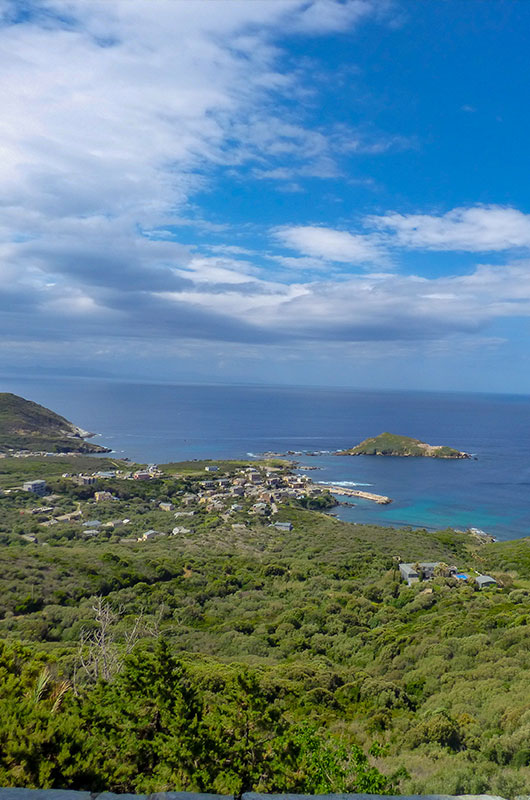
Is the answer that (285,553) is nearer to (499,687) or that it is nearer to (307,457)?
(499,687)

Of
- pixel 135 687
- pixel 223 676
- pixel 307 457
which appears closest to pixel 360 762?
pixel 135 687

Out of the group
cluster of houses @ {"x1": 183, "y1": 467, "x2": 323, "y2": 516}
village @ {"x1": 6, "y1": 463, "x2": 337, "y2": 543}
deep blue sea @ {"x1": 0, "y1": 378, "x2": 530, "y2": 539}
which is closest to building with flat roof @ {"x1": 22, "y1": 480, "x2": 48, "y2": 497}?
village @ {"x1": 6, "y1": 463, "x2": 337, "y2": 543}

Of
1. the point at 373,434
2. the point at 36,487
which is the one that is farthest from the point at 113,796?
the point at 373,434

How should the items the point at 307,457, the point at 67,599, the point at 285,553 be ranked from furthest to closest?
the point at 307,457 < the point at 285,553 < the point at 67,599

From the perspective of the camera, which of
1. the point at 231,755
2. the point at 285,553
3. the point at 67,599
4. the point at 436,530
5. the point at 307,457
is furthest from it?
the point at 307,457

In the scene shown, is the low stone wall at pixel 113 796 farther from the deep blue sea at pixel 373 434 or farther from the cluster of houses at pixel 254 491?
the deep blue sea at pixel 373 434

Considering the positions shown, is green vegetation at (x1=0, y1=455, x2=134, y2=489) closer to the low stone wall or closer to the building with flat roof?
the building with flat roof

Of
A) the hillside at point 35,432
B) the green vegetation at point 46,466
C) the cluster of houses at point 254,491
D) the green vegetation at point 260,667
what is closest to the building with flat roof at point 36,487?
the green vegetation at point 46,466

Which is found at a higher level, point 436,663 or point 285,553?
point 436,663
